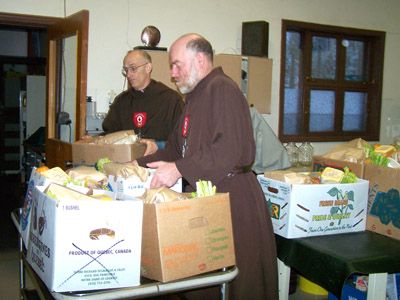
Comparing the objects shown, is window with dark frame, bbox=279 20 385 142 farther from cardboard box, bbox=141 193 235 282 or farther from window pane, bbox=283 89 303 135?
cardboard box, bbox=141 193 235 282

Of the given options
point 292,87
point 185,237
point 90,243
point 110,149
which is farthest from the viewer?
point 292,87

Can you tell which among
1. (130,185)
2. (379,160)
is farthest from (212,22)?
(130,185)

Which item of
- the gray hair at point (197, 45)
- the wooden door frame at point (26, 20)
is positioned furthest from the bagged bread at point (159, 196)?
the wooden door frame at point (26, 20)

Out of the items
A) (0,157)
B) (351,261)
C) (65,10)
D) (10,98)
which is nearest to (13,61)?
(10,98)

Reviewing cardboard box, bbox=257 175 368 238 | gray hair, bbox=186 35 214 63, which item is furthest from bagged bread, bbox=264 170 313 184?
gray hair, bbox=186 35 214 63

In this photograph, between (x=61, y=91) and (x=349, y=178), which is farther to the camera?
(x=61, y=91)

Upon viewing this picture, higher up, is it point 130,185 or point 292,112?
point 292,112

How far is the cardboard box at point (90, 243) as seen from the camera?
1186 mm

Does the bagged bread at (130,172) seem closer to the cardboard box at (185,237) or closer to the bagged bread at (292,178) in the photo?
the cardboard box at (185,237)

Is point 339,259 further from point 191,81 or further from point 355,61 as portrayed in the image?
point 355,61

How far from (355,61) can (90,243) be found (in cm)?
471

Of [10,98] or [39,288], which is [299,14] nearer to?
[39,288]

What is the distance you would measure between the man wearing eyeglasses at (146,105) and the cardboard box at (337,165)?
1.09m

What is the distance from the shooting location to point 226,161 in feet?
5.56
